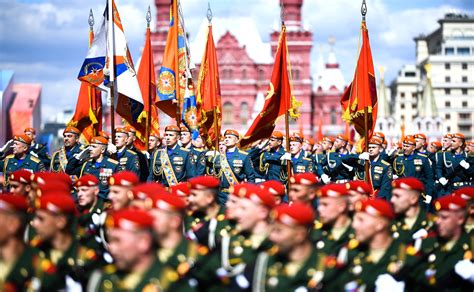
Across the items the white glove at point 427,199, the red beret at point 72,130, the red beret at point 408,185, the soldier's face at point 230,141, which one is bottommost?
the white glove at point 427,199

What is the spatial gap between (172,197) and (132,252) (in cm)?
101

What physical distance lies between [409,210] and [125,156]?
19.2 ft

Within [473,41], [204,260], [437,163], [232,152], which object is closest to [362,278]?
[204,260]

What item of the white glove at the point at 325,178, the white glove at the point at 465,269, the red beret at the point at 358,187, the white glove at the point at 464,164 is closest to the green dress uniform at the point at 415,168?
the white glove at the point at 464,164

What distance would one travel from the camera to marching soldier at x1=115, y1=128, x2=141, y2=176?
13.1 meters

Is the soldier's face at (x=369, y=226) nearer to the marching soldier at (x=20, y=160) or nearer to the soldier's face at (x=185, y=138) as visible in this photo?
the soldier's face at (x=185, y=138)

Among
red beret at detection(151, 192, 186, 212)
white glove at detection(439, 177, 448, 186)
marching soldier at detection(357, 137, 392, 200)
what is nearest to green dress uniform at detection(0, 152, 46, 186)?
marching soldier at detection(357, 137, 392, 200)

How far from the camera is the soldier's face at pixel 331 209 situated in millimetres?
7789

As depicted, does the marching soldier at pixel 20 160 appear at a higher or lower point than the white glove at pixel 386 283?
higher

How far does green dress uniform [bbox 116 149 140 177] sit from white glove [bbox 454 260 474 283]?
21.9 ft

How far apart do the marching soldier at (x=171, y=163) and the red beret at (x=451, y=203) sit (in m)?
6.44

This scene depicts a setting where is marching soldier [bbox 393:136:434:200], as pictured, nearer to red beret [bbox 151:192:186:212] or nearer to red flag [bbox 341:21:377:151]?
red flag [bbox 341:21:377:151]

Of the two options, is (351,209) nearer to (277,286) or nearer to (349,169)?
(277,286)

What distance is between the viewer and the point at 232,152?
13875 mm
